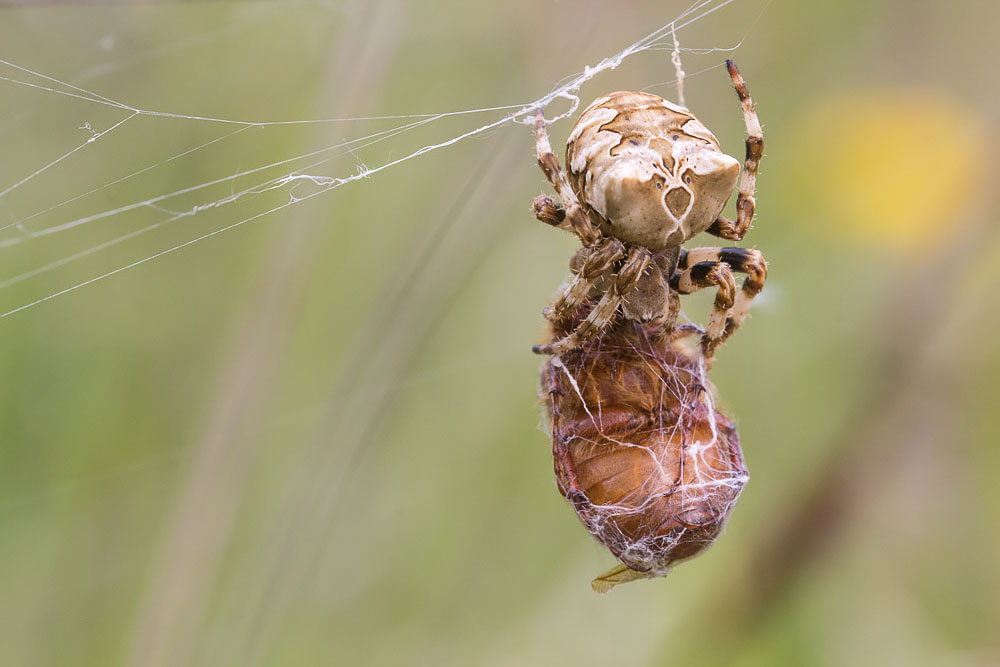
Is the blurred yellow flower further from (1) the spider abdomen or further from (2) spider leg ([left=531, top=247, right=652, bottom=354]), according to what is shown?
(2) spider leg ([left=531, top=247, right=652, bottom=354])

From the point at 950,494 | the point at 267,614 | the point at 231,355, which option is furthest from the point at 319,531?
the point at 950,494

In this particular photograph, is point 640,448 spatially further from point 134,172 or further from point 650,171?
point 134,172

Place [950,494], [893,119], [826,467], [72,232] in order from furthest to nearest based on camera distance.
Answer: [893,119] → [950,494] → [72,232] → [826,467]

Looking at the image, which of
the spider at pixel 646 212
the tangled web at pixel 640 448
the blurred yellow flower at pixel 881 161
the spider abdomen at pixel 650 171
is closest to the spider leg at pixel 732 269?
the spider at pixel 646 212

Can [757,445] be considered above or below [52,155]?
below

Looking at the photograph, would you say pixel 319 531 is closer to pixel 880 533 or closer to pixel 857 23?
pixel 880 533

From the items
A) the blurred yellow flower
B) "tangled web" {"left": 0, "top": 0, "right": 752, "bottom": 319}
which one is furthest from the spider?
the blurred yellow flower
